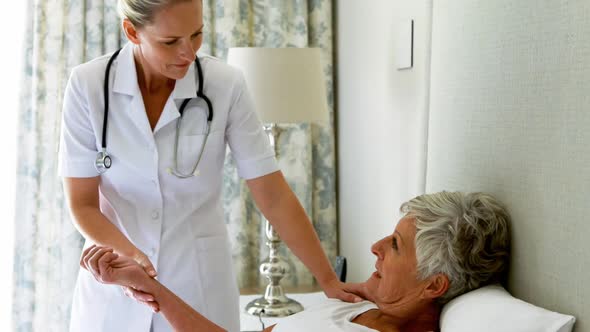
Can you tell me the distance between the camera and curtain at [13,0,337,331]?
3.17m

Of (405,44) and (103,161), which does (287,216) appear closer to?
(103,161)

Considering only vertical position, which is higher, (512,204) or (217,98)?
(217,98)

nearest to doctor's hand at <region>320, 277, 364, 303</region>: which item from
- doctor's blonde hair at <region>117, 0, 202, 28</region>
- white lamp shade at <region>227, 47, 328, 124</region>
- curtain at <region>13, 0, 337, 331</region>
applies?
doctor's blonde hair at <region>117, 0, 202, 28</region>

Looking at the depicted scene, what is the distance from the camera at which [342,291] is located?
5.81ft

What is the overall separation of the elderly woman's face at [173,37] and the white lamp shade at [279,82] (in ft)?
3.32

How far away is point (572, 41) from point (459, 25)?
1.64 ft

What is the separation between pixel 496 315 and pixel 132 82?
0.99 metres

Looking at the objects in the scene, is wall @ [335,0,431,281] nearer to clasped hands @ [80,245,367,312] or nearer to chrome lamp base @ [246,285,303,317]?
chrome lamp base @ [246,285,303,317]

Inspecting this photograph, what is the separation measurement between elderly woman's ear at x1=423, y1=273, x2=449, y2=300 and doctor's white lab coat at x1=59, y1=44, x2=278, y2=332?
54cm

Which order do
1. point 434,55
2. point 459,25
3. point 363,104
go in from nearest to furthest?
point 459,25 < point 434,55 < point 363,104

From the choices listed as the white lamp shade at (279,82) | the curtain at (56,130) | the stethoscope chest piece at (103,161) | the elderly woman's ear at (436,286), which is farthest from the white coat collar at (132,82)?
the curtain at (56,130)

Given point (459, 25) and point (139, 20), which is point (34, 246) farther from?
point (459, 25)

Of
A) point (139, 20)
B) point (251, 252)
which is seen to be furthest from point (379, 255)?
point (251, 252)

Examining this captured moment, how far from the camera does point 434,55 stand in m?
1.88
